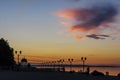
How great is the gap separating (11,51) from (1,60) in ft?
29.3

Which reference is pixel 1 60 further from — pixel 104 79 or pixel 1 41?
pixel 104 79

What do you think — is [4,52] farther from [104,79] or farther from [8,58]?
[104,79]

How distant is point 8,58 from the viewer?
122 meters

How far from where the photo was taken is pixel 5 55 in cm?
12269

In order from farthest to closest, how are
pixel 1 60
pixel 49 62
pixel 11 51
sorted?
pixel 49 62, pixel 11 51, pixel 1 60

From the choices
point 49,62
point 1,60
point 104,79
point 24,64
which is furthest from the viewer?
point 49,62

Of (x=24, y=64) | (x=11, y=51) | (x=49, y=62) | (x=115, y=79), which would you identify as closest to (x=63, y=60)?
(x=11, y=51)

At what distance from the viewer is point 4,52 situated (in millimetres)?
122750

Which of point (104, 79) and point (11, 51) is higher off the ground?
point (11, 51)

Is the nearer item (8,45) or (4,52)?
(4,52)

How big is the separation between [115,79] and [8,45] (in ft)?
320

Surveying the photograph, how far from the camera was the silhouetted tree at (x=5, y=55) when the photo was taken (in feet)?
393

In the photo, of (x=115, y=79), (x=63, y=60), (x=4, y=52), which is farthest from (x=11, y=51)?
(x=115, y=79)

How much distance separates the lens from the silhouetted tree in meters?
120
